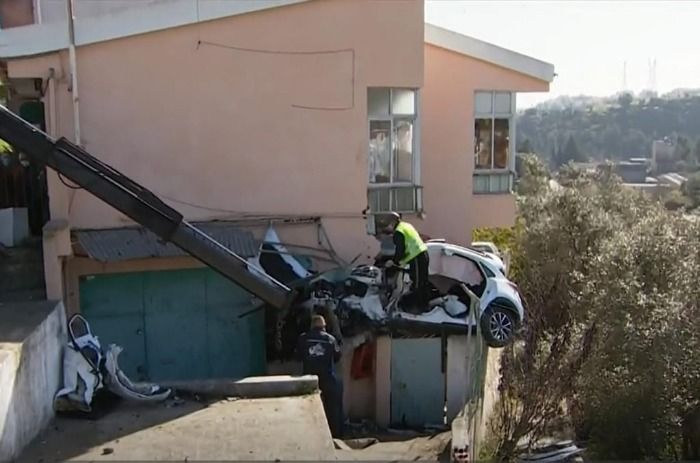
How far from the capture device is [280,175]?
48.7 feet

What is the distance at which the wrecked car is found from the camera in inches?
544

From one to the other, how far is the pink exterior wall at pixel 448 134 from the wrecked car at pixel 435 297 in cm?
371

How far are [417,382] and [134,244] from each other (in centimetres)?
553

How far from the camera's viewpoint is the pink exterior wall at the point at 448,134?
18.2 metres

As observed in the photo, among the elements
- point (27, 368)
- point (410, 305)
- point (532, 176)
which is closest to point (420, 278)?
point (410, 305)

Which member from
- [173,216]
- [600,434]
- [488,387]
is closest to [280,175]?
[173,216]

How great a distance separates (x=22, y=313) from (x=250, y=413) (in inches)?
125

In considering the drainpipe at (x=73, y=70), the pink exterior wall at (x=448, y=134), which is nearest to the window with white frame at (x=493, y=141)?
the pink exterior wall at (x=448, y=134)

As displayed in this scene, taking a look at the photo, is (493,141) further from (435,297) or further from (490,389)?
(490,389)

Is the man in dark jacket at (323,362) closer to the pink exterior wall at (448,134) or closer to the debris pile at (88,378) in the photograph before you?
the debris pile at (88,378)

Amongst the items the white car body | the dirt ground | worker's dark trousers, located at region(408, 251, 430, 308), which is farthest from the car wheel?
the dirt ground

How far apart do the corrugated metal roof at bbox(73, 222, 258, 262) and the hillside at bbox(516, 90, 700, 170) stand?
73602mm

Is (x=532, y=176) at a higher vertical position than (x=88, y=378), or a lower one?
higher

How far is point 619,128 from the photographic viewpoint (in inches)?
4166
